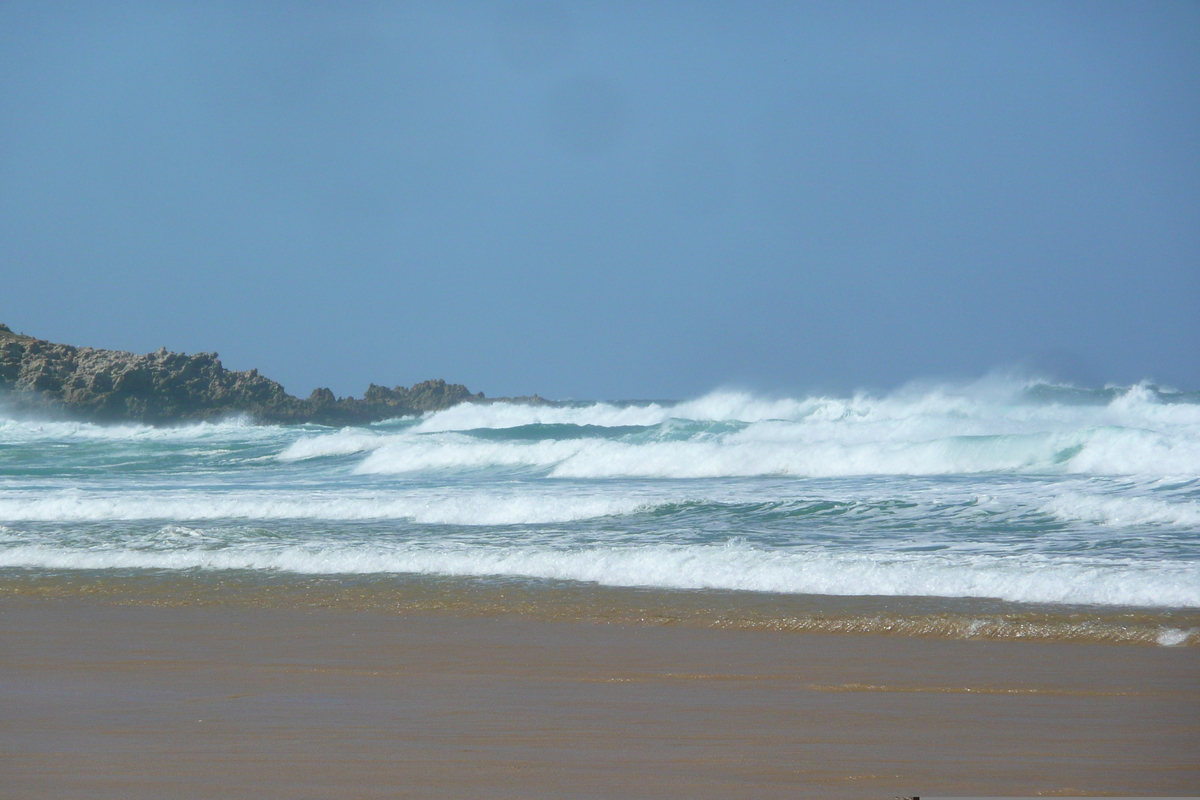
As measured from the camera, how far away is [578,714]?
3721mm

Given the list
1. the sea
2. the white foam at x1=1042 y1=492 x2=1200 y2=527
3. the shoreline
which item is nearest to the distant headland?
the sea

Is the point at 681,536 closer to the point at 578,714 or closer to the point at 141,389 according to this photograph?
the point at 578,714

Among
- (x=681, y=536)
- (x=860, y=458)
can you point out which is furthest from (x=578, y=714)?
(x=860, y=458)

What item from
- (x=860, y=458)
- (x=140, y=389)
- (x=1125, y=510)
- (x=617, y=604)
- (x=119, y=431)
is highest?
(x=140, y=389)

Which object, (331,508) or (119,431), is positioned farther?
(119,431)

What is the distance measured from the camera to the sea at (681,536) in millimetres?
5789

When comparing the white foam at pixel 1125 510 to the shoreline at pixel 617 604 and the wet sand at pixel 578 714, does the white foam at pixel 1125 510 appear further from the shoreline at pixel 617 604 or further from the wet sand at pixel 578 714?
the wet sand at pixel 578 714

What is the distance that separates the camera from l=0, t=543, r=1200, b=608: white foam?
230 inches

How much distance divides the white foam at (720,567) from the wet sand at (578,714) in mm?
1164

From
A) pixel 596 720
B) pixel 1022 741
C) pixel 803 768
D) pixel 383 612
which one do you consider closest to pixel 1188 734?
pixel 1022 741

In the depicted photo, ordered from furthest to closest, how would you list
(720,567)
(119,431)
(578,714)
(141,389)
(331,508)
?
(141,389) < (119,431) < (331,508) < (720,567) < (578,714)

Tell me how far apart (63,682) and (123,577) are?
331cm

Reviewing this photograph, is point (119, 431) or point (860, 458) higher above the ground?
point (860, 458)

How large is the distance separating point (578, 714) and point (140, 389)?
4087cm
